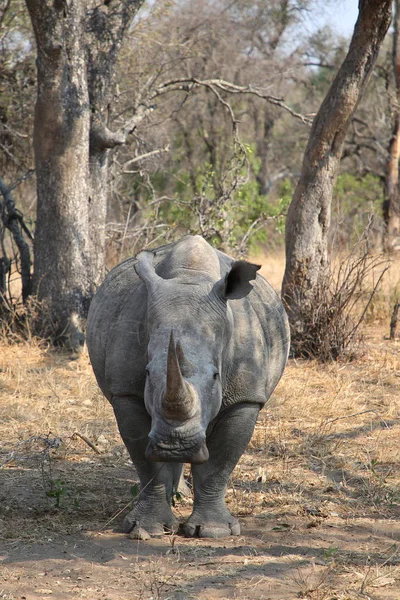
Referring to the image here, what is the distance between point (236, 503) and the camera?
16.2 ft

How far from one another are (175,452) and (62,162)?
18.5 feet

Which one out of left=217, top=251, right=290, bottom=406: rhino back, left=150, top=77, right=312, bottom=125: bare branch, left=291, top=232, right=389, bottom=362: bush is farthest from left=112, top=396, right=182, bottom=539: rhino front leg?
left=150, top=77, right=312, bottom=125: bare branch

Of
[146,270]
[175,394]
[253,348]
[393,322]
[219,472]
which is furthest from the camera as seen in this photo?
[393,322]

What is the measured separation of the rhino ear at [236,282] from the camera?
3980 mm

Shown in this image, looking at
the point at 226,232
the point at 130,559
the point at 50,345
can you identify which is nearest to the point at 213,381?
the point at 130,559

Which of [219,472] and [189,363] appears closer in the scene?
[189,363]

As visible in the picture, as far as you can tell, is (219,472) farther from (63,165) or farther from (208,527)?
(63,165)

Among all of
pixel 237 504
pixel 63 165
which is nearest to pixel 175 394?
pixel 237 504

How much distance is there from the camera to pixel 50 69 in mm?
8484

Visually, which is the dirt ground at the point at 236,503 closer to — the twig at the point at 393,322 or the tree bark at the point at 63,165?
the tree bark at the point at 63,165

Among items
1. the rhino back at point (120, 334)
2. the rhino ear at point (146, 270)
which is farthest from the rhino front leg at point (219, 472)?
the rhino ear at point (146, 270)

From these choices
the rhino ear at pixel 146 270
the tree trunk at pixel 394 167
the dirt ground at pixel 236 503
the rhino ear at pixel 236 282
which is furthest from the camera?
the tree trunk at pixel 394 167

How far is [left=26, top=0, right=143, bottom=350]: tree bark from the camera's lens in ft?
27.8

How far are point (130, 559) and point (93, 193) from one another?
5.90m
